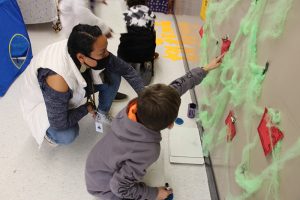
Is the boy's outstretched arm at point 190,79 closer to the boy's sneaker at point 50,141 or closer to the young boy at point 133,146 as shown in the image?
the young boy at point 133,146

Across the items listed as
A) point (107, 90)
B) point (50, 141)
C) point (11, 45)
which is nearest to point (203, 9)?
point (107, 90)

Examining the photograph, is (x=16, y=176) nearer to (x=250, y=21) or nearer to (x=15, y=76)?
(x=15, y=76)

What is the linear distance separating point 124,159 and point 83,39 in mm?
506

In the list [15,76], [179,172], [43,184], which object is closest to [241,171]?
[179,172]

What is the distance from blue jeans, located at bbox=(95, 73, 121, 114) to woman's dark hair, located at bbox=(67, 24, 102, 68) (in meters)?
0.43

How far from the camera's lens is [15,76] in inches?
80.5

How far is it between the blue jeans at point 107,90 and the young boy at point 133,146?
1.90ft

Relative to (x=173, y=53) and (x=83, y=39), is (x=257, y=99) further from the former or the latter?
(x=173, y=53)

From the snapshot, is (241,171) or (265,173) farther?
(241,171)

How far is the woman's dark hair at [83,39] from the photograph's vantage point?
1.16 meters

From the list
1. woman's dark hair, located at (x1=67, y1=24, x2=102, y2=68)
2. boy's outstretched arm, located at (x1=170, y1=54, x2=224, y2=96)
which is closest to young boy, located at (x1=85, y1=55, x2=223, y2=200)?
boy's outstretched arm, located at (x1=170, y1=54, x2=224, y2=96)

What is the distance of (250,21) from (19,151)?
1316 millimetres

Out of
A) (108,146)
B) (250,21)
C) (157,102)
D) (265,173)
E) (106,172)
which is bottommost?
(106,172)

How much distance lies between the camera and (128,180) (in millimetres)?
1038
